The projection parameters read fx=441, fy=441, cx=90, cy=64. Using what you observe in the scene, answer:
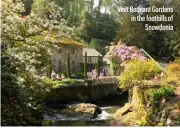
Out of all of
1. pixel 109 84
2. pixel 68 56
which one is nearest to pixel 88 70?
pixel 109 84

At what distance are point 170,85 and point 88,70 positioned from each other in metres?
8.30

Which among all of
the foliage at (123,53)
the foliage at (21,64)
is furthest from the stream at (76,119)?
the foliage at (123,53)

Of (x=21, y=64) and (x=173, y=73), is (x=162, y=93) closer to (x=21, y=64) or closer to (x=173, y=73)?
(x=173, y=73)

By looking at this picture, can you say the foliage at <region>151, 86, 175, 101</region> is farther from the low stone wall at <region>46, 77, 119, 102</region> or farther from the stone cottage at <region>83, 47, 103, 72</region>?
the stone cottage at <region>83, 47, 103, 72</region>

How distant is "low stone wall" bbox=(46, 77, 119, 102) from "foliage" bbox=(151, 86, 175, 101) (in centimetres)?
592

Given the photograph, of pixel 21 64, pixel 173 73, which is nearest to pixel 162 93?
pixel 173 73

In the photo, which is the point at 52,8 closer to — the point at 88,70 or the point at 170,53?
the point at 170,53

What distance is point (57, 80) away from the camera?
19266mm

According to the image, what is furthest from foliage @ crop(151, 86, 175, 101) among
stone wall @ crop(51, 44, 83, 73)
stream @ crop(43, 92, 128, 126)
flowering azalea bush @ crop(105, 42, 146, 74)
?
stone wall @ crop(51, 44, 83, 73)

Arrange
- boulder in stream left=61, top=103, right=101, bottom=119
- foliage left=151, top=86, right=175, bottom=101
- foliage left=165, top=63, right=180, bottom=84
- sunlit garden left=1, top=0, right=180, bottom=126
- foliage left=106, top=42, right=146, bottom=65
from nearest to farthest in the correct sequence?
sunlit garden left=1, top=0, right=180, bottom=126, foliage left=151, top=86, right=175, bottom=101, foliage left=165, top=63, right=180, bottom=84, boulder in stream left=61, top=103, right=101, bottom=119, foliage left=106, top=42, right=146, bottom=65

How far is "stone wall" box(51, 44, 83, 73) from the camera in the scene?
19375 mm

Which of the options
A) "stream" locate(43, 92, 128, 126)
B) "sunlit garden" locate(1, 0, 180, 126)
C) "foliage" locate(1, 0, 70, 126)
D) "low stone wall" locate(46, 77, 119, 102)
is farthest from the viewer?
"low stone wall" locate(46, 77, 119, 102)

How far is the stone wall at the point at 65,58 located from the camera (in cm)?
1938

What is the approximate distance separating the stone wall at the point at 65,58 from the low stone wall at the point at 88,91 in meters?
1.01
